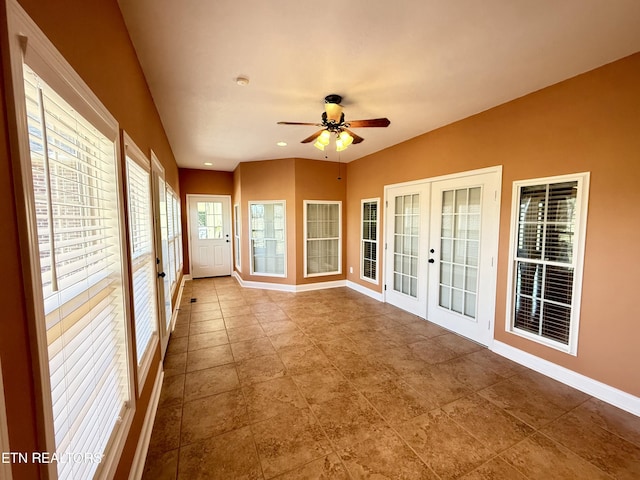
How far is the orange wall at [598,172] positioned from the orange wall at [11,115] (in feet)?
11.4

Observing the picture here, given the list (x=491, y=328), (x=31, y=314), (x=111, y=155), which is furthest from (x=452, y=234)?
(x=31, y=314)

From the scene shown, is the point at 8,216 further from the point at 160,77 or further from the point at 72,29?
the point at 160,77

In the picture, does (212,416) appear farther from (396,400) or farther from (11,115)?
(11,115)

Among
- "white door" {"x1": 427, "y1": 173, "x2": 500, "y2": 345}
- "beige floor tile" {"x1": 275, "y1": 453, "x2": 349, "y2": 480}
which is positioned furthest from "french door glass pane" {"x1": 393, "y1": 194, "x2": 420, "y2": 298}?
"beige floor tile" {"x1": 275, "y1": 453, "x2": 349, "y2": 480}

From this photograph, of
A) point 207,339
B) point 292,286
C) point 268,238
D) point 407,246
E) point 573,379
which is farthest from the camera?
point 268,238

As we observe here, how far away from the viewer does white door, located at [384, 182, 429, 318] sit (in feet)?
13.4

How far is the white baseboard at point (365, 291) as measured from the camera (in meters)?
5.05

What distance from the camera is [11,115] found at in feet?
2.24

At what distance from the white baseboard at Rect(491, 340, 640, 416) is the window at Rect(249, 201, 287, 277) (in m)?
3.97

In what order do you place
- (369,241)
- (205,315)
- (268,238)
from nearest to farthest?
(205,315)
(369,241)
(268,238)

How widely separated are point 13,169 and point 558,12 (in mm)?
2779

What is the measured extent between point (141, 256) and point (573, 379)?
4.04 metres

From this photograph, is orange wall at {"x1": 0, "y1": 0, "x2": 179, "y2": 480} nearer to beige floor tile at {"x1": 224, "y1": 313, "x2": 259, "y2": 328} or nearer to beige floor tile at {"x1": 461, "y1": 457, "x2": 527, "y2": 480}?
beige floor tile at {"x1": 224, "y1": 313, "x2": 259, "y2": 328}

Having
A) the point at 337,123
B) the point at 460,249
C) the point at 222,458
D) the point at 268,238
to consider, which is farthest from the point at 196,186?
the point at 222,458
